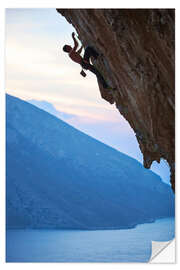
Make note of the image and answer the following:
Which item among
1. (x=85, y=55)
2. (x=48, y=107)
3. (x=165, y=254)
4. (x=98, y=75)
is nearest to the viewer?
(x=165, y=254)

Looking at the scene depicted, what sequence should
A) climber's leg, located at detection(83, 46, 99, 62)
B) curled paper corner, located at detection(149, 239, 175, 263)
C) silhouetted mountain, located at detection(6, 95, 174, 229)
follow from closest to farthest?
curled paper corner, located at detection(149, 239, 175, 263), climber's leg, located at detection(83, 46, 99, 62), silhouetted mountain, located at detection(6, 95, 174, 229)

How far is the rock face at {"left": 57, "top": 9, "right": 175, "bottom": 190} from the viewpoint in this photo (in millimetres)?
5016

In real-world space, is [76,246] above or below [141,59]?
below

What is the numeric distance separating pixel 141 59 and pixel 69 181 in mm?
6873

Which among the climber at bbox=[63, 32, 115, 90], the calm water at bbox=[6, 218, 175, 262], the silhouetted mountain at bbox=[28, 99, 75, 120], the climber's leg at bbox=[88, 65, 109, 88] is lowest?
the calm water at bbox=[6, 218, 175, 262]

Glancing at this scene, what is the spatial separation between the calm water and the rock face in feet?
4.41

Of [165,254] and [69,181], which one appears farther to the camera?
[69,181]

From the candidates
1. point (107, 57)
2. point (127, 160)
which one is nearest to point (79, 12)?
point (107, 57)

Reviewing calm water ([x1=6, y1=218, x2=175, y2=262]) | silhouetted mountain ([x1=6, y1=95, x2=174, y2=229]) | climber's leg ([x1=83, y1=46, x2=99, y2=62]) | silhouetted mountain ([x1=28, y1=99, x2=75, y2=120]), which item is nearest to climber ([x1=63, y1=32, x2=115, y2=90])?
climber's leg ([x1=83, y1=46, x2=99, y2=62])

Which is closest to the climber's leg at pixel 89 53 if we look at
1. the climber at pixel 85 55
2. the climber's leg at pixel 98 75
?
the climber at pixel 85 55

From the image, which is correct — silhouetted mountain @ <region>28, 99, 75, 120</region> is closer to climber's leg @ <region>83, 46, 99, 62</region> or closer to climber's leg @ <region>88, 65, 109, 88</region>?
climber's leg @ <region>88, 65, 109, 88</region>

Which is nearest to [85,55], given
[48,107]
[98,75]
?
[98,75]

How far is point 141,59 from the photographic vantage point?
5367 mm

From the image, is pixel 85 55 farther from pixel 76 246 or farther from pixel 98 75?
pixel 76 246
